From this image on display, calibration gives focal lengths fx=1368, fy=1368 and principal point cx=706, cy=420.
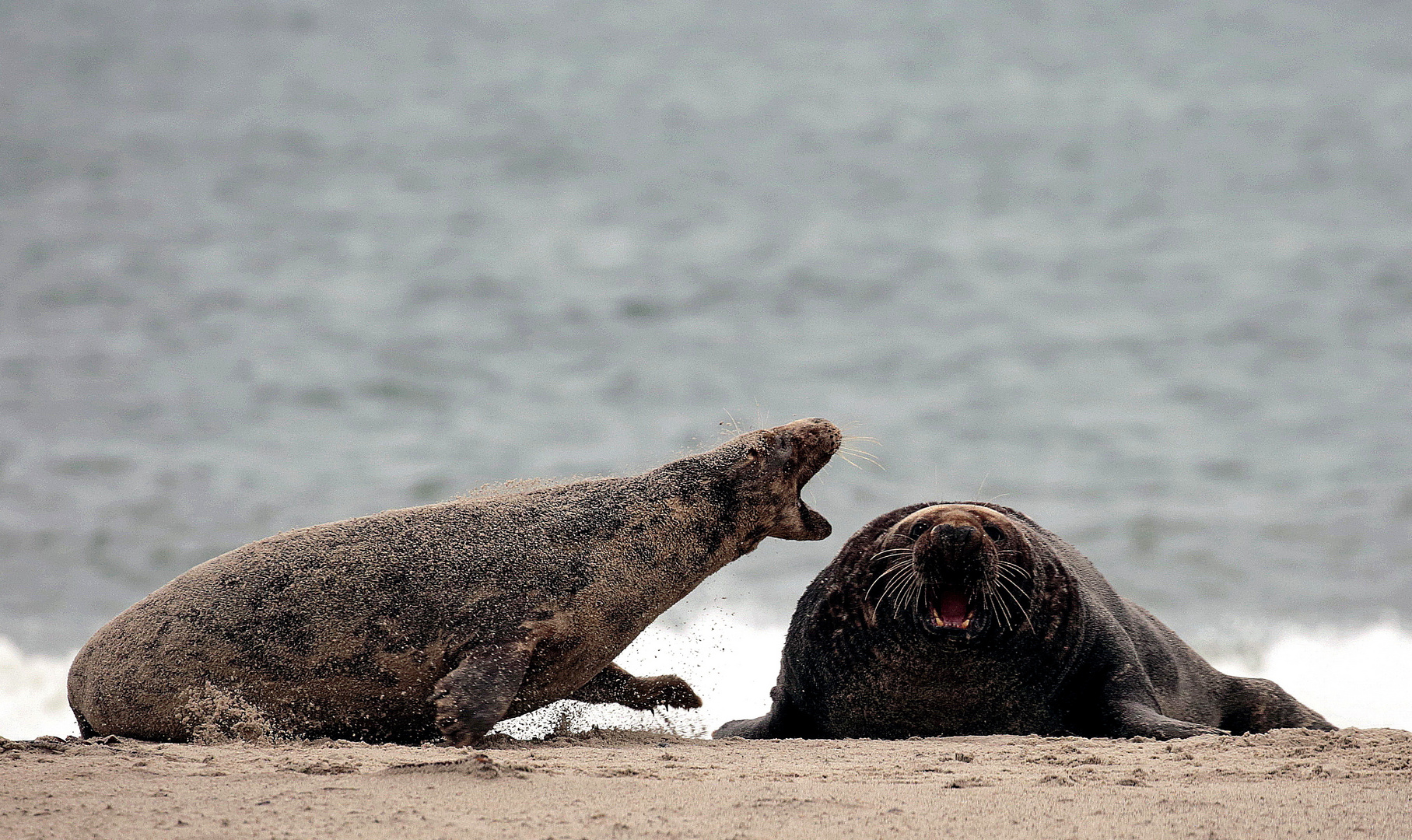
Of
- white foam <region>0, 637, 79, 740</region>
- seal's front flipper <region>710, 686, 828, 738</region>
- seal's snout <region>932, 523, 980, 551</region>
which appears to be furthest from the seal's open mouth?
white foam <region>0, 637, 79, 740</region>

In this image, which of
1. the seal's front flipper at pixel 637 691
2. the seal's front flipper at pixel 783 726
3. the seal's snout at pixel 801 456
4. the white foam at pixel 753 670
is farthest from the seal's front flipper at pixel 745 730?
the seal's snout at pixel 801 456

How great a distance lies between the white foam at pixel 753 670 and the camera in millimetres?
8992

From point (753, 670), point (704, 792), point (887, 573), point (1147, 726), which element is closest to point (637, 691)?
point (887, 573)

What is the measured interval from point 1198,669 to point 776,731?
2.34 metres

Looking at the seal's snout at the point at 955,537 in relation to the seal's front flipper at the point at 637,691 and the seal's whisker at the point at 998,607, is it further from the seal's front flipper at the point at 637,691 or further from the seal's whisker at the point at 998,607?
the seal's front flipper at the point at 637,691

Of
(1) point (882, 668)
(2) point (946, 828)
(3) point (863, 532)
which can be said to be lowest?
(2) point (946, 828)

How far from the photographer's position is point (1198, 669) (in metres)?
7.32

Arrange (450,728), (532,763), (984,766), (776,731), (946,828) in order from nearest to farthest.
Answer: (946,828) < (532,763) < (984,766) < (450,728) < (776,731)

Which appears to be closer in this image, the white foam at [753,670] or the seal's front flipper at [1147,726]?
the seal's front flipper at [1147,726]

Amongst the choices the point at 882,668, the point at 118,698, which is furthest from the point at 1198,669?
the point at 118,698

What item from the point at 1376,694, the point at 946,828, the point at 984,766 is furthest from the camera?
the point at 1376,694

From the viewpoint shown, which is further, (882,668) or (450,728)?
(882,668)

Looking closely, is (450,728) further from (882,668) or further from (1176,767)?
(1176,767)

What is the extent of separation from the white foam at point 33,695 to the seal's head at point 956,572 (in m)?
5.63
